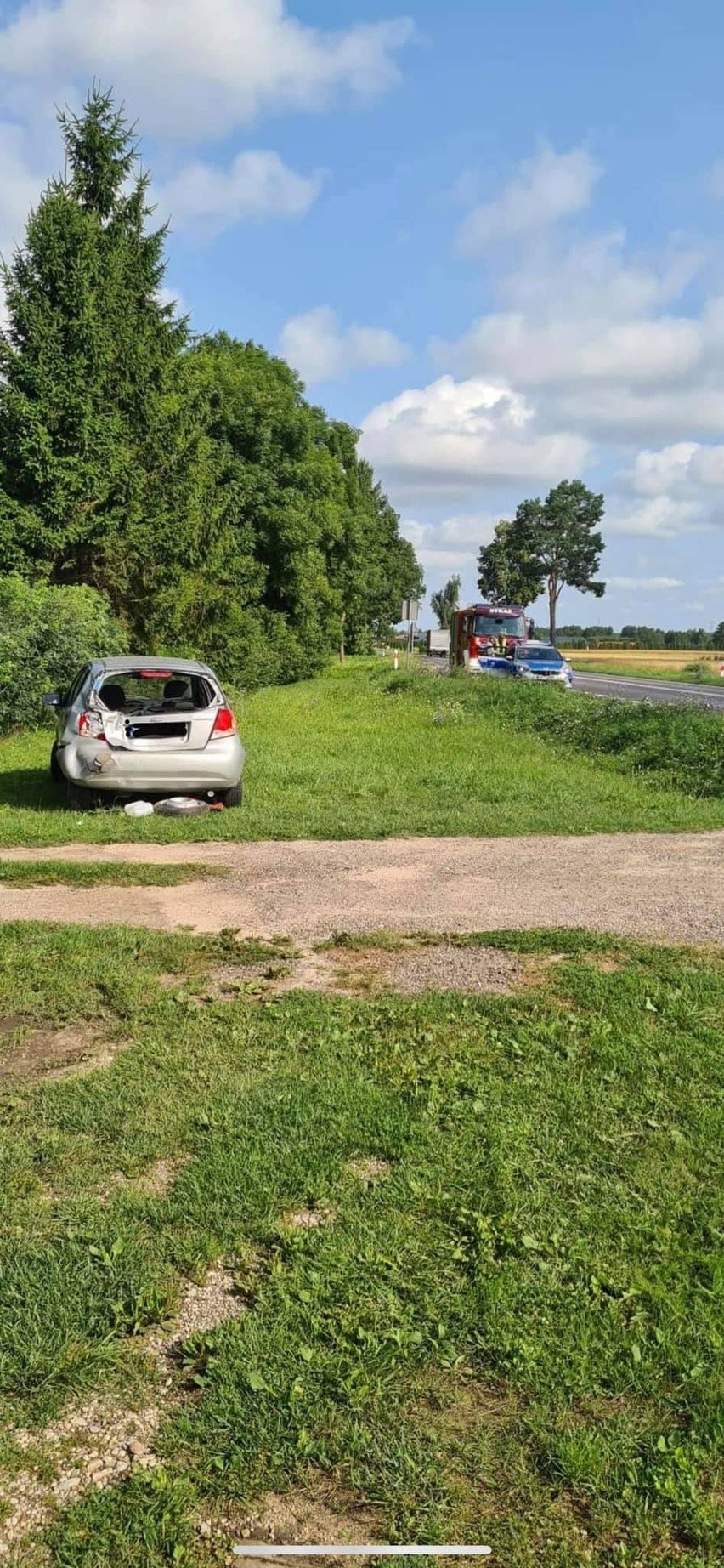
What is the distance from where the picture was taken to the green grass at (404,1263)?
2199 millimetres

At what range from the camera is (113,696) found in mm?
10320

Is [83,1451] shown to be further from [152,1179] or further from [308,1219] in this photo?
[152,1179]

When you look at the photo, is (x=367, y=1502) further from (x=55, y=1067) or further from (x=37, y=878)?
(x=37, y=878)

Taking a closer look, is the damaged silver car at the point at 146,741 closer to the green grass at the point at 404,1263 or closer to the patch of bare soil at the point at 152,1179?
the green grass at the point at 404,1263

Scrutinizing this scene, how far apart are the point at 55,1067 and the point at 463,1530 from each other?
2612mm

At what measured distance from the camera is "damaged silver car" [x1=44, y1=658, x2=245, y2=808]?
9680 mm

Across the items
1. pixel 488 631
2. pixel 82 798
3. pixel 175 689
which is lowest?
pixel 82 798

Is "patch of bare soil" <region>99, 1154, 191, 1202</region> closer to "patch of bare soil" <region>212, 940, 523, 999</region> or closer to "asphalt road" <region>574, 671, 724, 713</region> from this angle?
"patch of bare soil" <region>212, 940, 523, 999</region>

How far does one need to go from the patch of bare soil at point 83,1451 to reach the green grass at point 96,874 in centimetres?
504

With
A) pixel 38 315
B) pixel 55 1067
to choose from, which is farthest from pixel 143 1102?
pixel 38 315

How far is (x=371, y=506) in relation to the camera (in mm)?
72188

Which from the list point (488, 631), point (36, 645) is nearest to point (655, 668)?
point (488, 631)

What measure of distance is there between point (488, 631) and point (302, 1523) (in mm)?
36006

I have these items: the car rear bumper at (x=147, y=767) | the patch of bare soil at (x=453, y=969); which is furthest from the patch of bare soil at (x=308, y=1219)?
the car rear bumper at (x=147, y=767)
